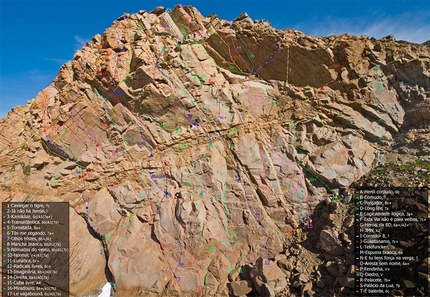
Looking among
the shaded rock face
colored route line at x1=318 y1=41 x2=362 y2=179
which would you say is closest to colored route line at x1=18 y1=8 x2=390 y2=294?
the shaded rock face

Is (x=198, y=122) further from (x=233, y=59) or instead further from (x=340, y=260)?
(x=340, y=260)

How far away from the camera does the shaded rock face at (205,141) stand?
11453mm

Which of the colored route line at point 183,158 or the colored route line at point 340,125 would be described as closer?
the colored route line at point 183,158

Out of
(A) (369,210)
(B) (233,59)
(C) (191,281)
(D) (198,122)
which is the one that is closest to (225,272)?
(C) (191,281)

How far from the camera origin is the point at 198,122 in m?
13.2

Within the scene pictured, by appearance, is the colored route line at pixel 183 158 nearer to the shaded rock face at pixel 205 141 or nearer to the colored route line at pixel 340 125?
the shaded rock face at pixel 205 141

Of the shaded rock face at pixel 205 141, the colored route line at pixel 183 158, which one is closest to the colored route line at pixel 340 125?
the shaded rock face at pixel 205 141

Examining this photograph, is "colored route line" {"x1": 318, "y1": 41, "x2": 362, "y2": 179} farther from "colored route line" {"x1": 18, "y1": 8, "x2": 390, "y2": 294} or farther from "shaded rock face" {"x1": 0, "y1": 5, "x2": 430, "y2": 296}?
"colored route line" {"x1": 18, "y1": 8, "x2": 390, "y2": 294}

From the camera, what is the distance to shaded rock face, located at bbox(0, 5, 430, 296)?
11.5 m

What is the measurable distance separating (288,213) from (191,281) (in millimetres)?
6198

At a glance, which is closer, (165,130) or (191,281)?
(191,281)

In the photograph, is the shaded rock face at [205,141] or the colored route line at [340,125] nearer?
Answer: the shaded rock face at [205,141]

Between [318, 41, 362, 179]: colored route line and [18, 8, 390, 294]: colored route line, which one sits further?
[318, 41, 362, 179]: colored route line

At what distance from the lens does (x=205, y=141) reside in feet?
42.8
